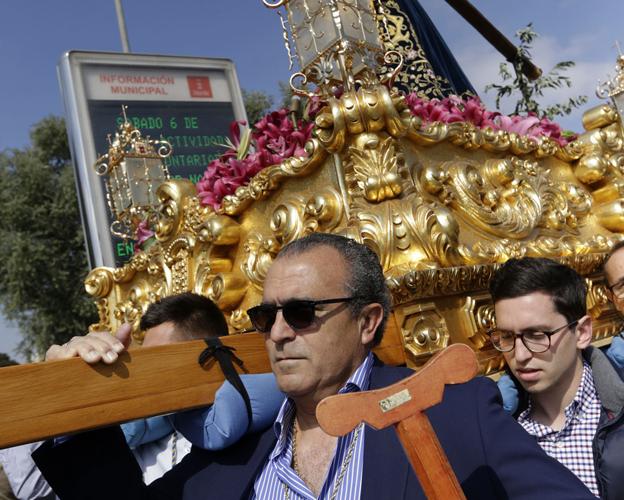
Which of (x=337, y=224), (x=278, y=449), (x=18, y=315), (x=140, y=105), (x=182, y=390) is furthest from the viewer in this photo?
(x=18, y=315)

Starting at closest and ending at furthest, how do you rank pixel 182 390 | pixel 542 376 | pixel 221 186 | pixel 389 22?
pixel 182 390
pixel 542 376
pixel 221 186
pixel 389 22

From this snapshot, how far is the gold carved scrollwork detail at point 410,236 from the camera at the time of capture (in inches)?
63.3

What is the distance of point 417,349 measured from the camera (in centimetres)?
153

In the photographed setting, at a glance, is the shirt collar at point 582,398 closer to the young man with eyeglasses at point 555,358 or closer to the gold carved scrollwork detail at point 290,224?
the young man with eyeglasses at point 555,358

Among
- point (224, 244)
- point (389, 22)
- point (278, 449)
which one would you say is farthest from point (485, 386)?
point (389, 22)

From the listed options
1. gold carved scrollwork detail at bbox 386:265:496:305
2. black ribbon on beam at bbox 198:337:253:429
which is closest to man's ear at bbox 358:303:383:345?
gold carved scrollwork detail at bbox 386:265:496:305

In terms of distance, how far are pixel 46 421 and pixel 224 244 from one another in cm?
107

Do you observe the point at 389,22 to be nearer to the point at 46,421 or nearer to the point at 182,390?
the point at 182,390

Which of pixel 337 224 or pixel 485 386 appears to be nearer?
pixel 485 386

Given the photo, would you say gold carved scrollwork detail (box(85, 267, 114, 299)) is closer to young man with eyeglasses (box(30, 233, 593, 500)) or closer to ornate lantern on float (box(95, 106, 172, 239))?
ornate lantern on float (box(95, 106, 172, 239))

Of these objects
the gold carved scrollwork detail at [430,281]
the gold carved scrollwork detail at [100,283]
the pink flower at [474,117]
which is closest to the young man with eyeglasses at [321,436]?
the gold carved scrollwork detail at [430,281]

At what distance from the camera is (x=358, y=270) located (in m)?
1.34

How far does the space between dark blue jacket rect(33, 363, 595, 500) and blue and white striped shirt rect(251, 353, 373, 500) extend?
0.08 ft

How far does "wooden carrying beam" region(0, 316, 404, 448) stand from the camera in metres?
1.01
